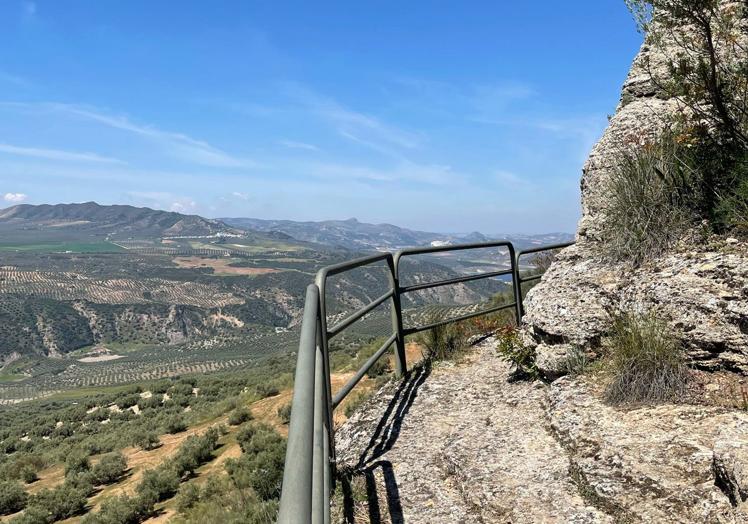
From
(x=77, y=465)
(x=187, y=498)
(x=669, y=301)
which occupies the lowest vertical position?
(x=77, y=465)

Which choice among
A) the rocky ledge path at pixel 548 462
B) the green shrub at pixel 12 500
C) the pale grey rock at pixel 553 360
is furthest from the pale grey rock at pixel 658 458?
the green shrub at pixel 12 500

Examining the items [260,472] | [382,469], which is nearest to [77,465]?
[260,472]

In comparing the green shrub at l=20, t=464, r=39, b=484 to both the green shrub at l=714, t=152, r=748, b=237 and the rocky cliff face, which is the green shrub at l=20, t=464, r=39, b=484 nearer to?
the rocky cliff face

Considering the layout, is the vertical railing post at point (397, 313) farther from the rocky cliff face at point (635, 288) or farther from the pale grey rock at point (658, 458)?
the pale grey rock at point (658, 458)

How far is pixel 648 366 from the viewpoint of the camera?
3.56m

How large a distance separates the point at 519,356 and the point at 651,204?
6.80 ft

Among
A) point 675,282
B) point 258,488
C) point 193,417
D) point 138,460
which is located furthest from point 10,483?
point 675,282

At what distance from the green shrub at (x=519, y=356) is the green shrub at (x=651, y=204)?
1.32 meters

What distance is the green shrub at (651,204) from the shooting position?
4.58m

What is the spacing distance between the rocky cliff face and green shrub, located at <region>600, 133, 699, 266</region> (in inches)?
6.8

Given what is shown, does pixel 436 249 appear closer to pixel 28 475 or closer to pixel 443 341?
pixel 443 341

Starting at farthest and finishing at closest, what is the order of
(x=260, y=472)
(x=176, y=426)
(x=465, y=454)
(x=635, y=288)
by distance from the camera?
1. (x=176, y=426)
2. (x=260, y=472)
3. (x=635, y=288)
4. (x=465, y=454)

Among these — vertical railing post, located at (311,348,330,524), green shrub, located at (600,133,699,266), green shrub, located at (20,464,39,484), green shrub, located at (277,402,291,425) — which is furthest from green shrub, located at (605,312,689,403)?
green shrub, located at (20,464,39,484)

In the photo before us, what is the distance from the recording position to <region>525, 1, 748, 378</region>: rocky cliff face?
352 centimetres
